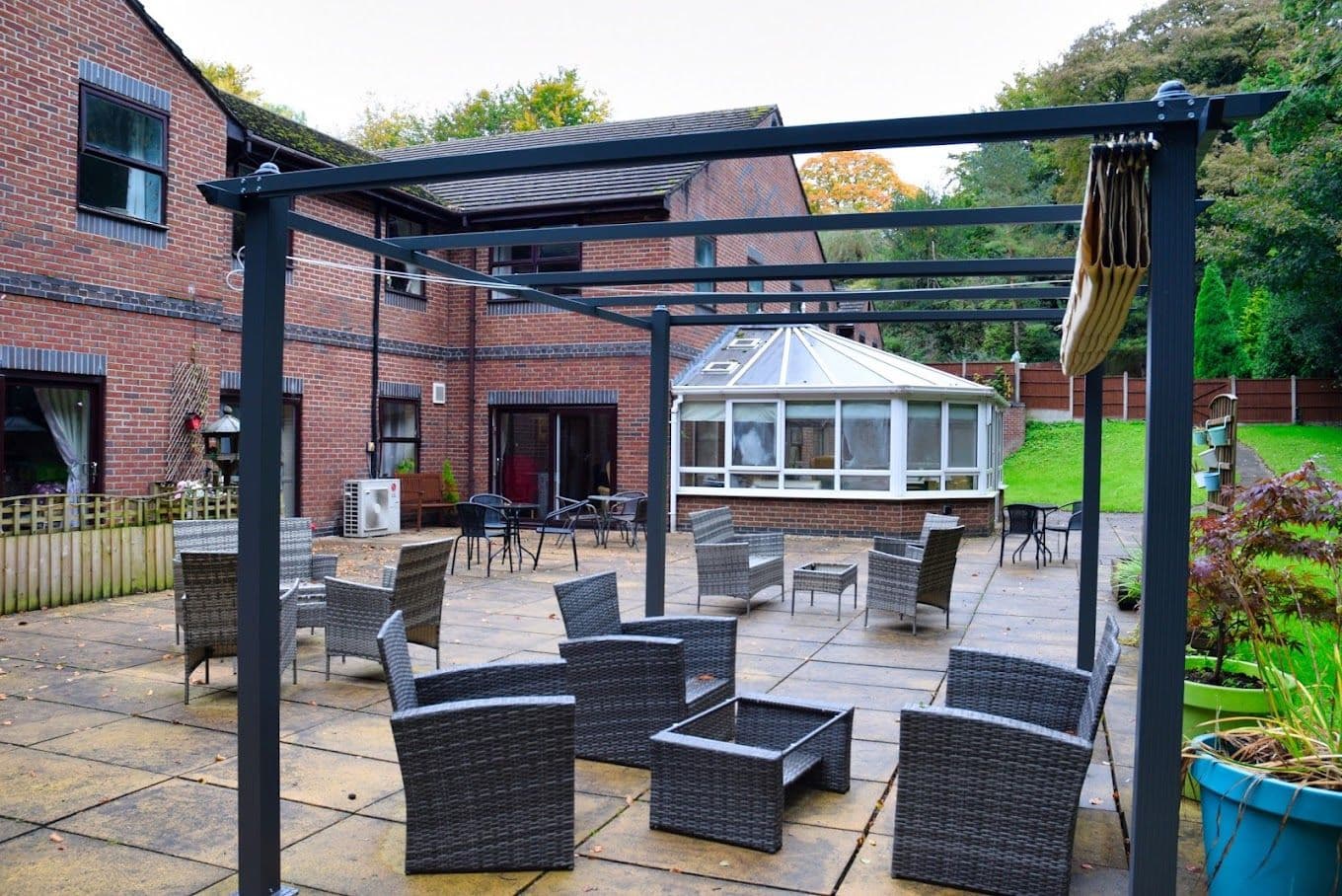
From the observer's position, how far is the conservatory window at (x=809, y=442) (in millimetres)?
14805

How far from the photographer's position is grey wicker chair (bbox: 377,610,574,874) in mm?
3254

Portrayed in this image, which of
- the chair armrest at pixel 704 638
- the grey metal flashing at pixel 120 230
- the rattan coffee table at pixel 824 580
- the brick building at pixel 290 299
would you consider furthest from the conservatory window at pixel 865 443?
the chair armrest at pixel 704 638

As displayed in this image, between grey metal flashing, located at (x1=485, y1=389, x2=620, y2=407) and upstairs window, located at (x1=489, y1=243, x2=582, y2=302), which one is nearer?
grey metal flashing, located at (x1=485, y1=389, x2=620, y2=407)

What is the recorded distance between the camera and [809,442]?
49.1 ft

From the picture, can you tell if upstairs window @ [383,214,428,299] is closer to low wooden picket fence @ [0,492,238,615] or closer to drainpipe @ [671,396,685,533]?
drainpipe @ [671,396,685,533]

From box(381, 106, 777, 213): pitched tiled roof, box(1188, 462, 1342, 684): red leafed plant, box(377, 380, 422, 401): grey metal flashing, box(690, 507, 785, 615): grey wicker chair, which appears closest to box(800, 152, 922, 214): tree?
box(381, 106, 777, 213): pitched tiled roof

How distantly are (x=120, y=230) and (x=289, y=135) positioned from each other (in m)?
3.79

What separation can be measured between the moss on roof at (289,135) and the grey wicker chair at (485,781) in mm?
11361

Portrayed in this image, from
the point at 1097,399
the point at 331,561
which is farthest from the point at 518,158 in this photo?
the point at 331,561

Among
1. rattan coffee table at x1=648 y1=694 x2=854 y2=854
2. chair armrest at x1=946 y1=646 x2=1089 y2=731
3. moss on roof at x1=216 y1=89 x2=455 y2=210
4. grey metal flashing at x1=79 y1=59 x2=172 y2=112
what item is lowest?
rattan coffee table at x1=648 y1=694 x2=854 y2=854

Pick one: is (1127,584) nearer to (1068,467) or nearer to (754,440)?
(754,440)

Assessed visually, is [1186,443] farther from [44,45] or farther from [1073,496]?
[1073,496]

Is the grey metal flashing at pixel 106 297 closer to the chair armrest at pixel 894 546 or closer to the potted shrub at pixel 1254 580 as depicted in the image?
the chair armrest at pixel 894 546

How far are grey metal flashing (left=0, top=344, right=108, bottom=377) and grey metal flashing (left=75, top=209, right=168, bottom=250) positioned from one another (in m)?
1.34
